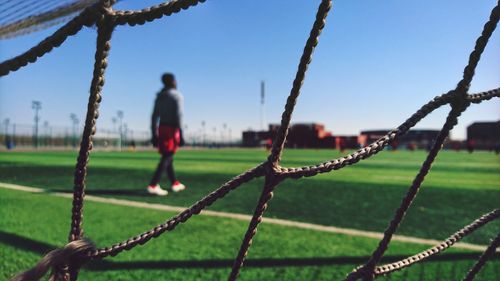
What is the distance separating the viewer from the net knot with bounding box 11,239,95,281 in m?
0.77

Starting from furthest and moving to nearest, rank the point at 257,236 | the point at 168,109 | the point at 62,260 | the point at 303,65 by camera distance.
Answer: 1. the point at 168,109
2. the point at 257,236
3. the point at 303,65
4. the point at 62,260

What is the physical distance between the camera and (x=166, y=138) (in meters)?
5.14

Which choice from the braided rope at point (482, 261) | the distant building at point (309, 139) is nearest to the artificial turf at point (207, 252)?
the braided rope at point (482, 261)

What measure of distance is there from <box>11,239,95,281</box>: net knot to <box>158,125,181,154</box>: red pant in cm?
425

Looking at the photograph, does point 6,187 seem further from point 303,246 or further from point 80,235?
point 80,235

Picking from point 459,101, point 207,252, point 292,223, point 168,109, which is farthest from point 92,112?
point 168,109

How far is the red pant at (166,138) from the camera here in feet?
16.8

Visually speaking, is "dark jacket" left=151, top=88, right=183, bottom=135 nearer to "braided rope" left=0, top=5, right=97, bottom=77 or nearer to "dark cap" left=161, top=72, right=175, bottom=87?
"dark cap" left=161, top=72, right=175, bottom=87

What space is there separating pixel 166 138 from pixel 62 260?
4.36 m

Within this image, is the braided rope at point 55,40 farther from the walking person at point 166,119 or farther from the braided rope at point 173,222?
the walking person at point 166,119

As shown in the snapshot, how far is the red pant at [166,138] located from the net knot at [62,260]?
425 centimetres

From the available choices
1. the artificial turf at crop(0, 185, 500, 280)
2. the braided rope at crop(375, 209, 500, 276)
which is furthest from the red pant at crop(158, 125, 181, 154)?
the braided rope at crop(375, 209, 500, 276)

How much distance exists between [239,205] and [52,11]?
289 cm

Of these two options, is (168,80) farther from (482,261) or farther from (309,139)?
(309,139)
